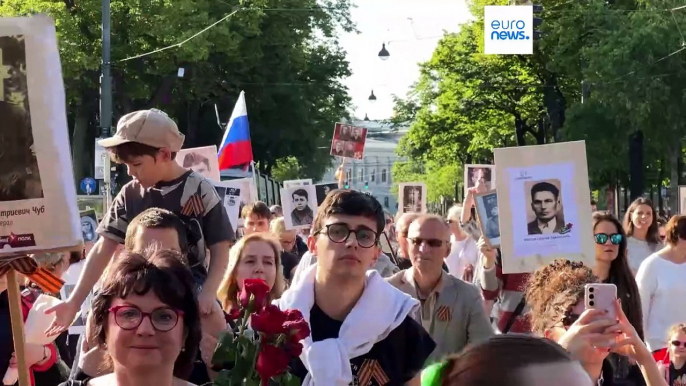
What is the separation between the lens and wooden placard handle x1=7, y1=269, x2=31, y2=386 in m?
4.01

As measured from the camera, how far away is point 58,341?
714cm

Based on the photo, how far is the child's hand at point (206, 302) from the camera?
16.0ft

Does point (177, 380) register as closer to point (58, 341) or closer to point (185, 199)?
point (185, 199)

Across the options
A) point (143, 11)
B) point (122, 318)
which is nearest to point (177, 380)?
point (122, 318)

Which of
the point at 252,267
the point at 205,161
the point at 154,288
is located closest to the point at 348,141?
the point at 205,161

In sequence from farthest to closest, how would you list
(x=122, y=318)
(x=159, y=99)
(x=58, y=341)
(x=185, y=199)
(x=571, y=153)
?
(x=159, y=99) < (x=571, y=153) < (x=58, y=341) < (x=185, y=199) < (x=122, y=318)

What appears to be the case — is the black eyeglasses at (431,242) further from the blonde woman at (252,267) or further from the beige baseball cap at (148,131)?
the beige baseball cap at (148,131)

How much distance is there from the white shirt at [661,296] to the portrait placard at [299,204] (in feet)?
23.6

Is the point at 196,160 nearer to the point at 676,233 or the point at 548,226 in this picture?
the point at 548,226

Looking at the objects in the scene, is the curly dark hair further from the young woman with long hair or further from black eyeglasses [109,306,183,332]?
the young woman with long hair

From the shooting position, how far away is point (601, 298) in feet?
12.7

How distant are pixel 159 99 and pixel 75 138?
9.91 feet

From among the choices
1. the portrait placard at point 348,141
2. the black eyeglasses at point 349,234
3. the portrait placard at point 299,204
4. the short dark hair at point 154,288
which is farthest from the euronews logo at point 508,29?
the short dark hair at point 154,288

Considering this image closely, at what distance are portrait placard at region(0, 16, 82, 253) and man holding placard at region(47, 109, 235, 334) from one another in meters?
1.17
